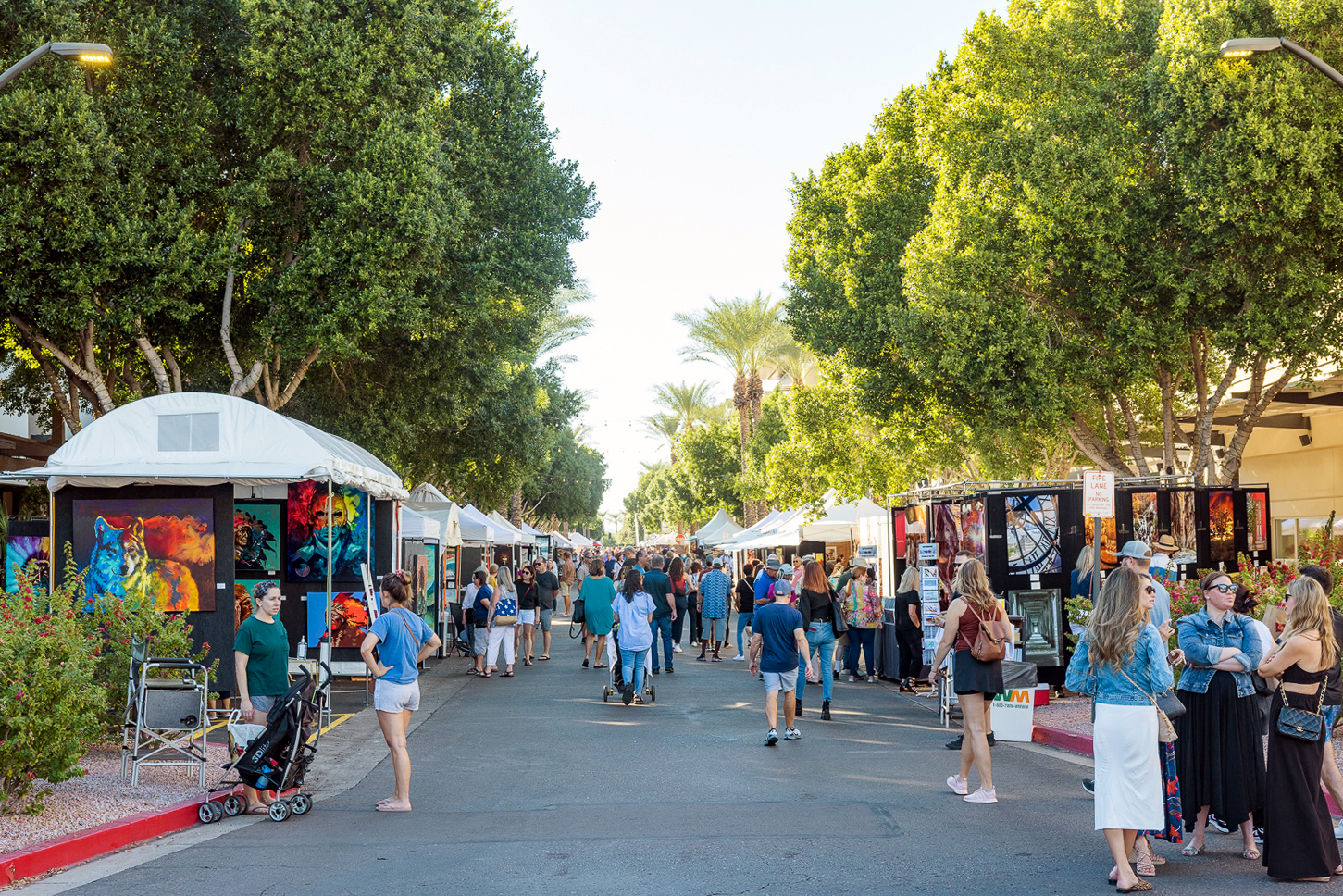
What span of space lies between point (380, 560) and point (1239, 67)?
50.7ft

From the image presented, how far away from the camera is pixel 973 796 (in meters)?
9.02

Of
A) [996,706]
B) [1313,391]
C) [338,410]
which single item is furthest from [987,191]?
[338,410]

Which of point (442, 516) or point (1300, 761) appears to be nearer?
point (1300, 761)

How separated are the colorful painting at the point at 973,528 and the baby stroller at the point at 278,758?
31.7 ft

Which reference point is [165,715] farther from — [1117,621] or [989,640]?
[1117,621]

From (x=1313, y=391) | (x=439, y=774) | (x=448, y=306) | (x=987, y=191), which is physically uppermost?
(x=987, y=191)

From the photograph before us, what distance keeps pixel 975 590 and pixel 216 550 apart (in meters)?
8.64

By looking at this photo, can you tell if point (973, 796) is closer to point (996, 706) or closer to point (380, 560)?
point (996, 706)

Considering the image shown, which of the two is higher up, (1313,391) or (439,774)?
(1313,391)

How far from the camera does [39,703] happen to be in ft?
25.8

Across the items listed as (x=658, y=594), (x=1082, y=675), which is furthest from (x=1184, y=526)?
(x=1082, y=675)

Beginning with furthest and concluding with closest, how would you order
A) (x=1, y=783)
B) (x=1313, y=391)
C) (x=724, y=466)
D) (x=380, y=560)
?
(x=724, y=466) < (x=1313, y=391) < (x=380, y=560) < (x=1, y=783)

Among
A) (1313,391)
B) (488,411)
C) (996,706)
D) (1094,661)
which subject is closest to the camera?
(1094,661)

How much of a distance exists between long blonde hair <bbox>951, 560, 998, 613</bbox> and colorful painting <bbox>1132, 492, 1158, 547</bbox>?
27.0ft
